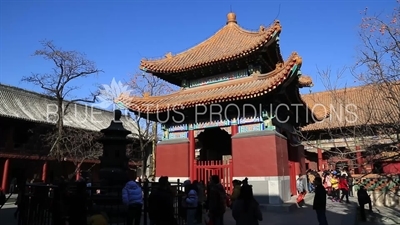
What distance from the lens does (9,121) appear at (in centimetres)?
2391

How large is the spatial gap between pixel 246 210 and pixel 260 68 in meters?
9.58

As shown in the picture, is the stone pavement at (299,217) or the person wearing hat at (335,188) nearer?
the stone pavement at (299,217)

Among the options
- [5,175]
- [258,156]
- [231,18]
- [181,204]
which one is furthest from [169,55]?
[5,175]

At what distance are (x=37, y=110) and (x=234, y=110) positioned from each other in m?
21.7

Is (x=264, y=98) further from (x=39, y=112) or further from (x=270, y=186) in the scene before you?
(x=39, y=112)

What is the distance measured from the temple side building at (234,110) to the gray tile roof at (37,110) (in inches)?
581

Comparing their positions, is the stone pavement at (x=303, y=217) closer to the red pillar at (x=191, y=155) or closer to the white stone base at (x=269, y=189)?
the white stone base at (x=269, y=189)

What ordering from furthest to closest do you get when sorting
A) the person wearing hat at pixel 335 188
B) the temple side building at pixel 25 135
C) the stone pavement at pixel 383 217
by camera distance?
the temple side building at pixel 25 135 → the person wearing hat at pixel 335 188 → the stone pavement at pixel 383 217

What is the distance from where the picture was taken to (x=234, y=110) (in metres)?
13.2

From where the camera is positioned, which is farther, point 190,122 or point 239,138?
point 190,122

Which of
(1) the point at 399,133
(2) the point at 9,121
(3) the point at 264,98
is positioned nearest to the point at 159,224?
(1) the point at 399,133

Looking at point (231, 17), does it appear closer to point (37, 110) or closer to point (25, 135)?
point (25, 135)

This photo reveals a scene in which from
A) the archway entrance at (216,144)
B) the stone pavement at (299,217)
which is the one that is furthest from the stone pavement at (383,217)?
the archway entrance at (216,144)

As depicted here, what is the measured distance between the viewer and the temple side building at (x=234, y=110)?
11.9 metres
